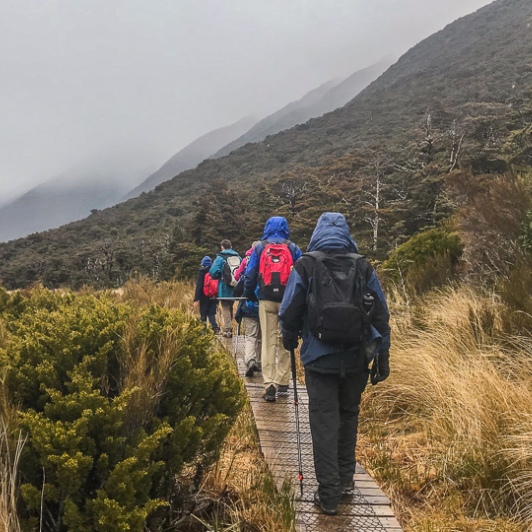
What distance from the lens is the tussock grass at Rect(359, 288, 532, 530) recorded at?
3045mm

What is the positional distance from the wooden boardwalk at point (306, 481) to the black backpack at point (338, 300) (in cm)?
93

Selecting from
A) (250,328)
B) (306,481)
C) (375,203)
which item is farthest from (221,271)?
(375,203)

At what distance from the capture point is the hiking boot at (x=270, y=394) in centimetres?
514

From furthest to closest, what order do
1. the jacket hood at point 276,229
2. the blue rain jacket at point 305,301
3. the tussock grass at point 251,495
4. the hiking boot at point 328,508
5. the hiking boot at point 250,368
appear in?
the hiking boot at point 250,368, the jacket hood at point 276,229, the blue rain jacket at point 305,301, the hiking boot at point 328,508, the tussock grass at point 251,495

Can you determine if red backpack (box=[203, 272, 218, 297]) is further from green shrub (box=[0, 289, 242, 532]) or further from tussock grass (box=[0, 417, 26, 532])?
tussock grass (box=[0, 417, 26, 532])

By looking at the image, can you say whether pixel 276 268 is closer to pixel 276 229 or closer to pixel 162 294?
pixel 276 229

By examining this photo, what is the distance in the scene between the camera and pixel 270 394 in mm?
5191

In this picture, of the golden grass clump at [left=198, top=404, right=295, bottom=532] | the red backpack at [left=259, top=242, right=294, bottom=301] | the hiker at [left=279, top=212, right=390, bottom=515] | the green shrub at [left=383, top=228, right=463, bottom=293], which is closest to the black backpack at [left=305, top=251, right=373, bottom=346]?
the hiker at [left=279, top=212, right=390, bottom=515]

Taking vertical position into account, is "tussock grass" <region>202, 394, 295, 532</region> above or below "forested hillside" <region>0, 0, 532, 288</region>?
below

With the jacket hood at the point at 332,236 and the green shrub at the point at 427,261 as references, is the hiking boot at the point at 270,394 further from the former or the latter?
the green shrub at the point at 427,261

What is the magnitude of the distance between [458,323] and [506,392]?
6.56 ft

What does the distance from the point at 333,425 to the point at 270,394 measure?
211cm

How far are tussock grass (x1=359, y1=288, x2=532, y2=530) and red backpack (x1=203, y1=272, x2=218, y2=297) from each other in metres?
4.60

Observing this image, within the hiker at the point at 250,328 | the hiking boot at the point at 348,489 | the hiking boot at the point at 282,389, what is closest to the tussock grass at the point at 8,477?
the hiking boot at the point at 348,489
